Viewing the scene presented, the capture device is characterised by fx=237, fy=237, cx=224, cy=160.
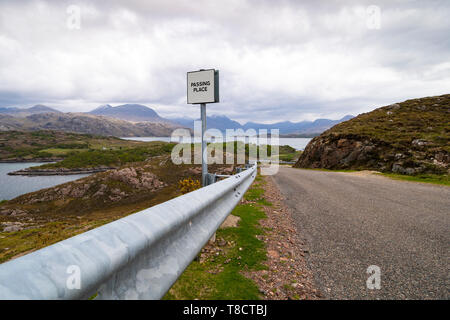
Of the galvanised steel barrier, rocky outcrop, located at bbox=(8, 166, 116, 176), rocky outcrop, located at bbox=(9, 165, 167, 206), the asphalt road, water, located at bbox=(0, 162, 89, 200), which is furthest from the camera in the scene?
rocky outcrop, located at bbox=(8, 166, 116, 176)

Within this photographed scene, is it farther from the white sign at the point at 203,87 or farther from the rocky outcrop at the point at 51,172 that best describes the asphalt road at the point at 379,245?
the rocky outcrop at the point at 51,172

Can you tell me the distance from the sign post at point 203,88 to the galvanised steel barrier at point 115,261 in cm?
585

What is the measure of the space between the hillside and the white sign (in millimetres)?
17247

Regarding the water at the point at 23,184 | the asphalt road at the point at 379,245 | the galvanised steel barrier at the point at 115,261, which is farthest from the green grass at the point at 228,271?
the water at the point at 23,184

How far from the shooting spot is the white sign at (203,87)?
795 centimetres

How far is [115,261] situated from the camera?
50.3 inches

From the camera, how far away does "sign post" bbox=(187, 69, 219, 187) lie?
313 inches

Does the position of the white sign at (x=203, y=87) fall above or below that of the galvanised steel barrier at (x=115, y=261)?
above

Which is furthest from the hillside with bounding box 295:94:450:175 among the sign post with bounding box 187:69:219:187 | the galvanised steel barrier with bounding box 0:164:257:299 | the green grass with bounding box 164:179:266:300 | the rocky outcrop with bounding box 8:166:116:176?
the rocky outcrop with bounding box 8:166:116:176

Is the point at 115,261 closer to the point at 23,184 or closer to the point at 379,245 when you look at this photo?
the point at 379,245

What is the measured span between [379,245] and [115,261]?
443cm

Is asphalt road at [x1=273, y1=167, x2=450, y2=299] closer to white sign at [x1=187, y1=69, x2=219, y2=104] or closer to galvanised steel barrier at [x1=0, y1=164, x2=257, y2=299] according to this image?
galvanised steel barrier at [x1=0, y1=164, x2=257, y2=299]
